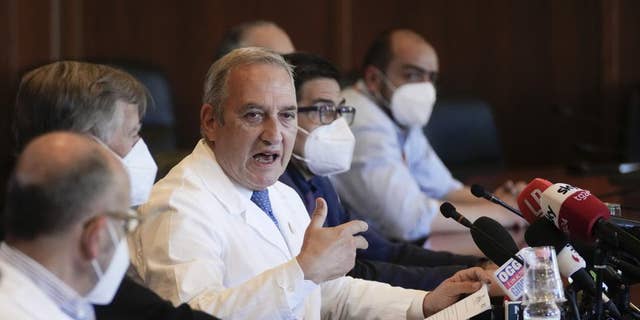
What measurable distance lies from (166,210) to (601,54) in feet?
15.8

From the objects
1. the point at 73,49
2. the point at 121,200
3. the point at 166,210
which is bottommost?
the point at 73,49

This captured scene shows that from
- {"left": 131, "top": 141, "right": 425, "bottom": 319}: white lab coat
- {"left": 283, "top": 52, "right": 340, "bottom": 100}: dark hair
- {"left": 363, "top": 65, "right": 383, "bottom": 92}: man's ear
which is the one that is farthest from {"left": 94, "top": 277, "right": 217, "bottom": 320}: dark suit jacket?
{"left": 363, "top": 65, "right": 383, "bottom": 92}: man's ear

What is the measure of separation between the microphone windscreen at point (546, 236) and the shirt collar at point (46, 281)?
979mm

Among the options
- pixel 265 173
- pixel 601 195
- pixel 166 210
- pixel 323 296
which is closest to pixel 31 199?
pixel 166 210

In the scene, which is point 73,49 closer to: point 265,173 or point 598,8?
point 598,8

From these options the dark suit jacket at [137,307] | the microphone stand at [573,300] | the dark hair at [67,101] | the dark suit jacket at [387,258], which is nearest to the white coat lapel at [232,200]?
the dark hair at [67,101]

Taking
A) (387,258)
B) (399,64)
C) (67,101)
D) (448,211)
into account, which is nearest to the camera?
(448,211)

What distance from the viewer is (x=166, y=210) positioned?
2346 mm

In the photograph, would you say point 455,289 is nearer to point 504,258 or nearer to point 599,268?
point 504,258

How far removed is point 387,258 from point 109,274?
70.3 inches

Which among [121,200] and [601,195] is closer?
[121,200]

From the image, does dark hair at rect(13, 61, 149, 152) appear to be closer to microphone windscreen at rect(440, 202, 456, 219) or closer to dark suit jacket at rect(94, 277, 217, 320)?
dark suit jacket at rect(94, 277, 217, 320)

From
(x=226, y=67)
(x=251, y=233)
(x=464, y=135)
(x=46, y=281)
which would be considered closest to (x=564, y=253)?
(x=251, y=233)

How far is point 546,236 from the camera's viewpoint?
2.24 m
